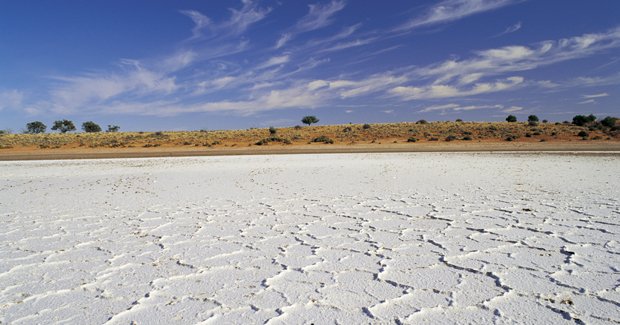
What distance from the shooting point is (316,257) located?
13.7 feet

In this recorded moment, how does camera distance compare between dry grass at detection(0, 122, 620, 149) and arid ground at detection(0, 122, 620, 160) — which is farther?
dry grass at detection(0, 122, 620, 149)

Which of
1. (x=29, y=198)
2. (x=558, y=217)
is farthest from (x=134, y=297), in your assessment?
(x=29, y=198)

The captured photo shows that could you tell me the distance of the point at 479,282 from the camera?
3434mm

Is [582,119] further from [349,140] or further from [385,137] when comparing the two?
[349,140]

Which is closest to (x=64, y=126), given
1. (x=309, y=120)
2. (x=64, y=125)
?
(x=64, y=125)

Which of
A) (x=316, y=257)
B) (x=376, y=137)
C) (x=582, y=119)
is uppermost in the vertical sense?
(x=582, y=119)

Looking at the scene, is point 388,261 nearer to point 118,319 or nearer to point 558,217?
point 118,319

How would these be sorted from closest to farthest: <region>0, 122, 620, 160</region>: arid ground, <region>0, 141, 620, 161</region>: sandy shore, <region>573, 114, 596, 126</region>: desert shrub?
<region>0, 141, 620, 161</region>: sandy shore
<region>0, 122, 620, 160</region>: arid ground
<region>573, 114, 596, 126</region>: desert shrub

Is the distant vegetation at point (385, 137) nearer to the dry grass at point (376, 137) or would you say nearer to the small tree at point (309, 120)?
the dry grass at point (376, 137)

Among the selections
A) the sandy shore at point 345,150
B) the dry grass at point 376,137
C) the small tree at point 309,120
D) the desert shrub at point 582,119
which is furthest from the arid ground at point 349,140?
the small tree at point 309,120

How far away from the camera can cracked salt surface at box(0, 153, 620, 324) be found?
Answer: 301 cm

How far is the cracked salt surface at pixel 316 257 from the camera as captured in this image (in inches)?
119

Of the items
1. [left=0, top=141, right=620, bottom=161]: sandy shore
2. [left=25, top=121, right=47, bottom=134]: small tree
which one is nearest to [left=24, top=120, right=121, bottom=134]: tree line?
[left=25, top=121, right=47, bottom=134]: small tree

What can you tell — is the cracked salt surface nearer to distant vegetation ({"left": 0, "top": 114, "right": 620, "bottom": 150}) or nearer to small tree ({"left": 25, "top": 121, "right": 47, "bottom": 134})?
distant vegetation ({"left": 0, "top": 114, "right": 620, "bottom": 150})
